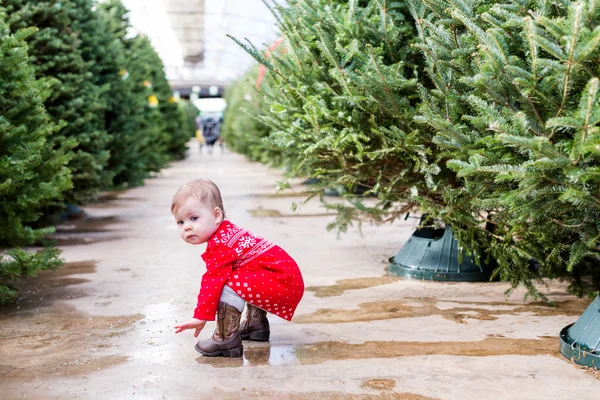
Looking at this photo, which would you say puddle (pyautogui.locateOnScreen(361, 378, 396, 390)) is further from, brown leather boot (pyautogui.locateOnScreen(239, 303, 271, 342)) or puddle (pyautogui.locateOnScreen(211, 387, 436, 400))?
brown leather boot (pyautogui.locateOnScreen(239, 303, 271, 342))

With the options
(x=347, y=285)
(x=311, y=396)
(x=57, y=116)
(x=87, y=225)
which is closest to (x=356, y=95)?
(x=347, y=285)

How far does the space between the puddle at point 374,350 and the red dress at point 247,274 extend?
0.71ft

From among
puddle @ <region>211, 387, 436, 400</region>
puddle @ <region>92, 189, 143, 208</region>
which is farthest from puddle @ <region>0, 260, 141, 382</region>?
puddle @ <region>92, 189, 143, 208</region>

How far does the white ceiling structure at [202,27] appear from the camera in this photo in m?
29.6

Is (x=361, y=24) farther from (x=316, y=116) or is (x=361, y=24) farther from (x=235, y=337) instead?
(x=235, y=337)

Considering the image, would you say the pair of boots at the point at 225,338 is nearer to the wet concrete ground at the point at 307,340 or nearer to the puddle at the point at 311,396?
the wet concrete ground at the point at 307,340

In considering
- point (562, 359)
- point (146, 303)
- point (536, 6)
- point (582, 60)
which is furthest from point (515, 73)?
point (146, 303)

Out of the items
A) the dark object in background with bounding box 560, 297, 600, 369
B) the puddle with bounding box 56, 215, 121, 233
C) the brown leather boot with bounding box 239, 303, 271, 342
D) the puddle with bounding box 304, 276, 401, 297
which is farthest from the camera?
the puddle with bounding box 56, 215, 121, 233

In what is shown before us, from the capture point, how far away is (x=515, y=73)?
10.4 feet

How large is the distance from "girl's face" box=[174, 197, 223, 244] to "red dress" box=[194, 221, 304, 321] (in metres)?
0.06

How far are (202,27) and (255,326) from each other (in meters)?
34.3

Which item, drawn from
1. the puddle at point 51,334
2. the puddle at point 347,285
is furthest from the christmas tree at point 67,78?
the puddle at point 347,285

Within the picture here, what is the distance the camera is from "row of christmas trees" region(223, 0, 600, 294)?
305 cm

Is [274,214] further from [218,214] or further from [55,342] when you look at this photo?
[218,214]
